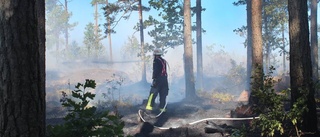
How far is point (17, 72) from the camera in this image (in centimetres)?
313

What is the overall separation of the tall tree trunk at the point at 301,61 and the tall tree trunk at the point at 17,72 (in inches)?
197

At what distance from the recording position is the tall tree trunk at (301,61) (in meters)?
6.05

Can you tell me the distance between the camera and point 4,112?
10.2 feet

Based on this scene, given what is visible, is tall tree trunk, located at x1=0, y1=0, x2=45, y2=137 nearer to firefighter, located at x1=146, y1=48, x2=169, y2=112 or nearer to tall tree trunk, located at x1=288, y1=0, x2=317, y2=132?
tall tree trunk, located at x1=288, y1=0, x2=317, y2=132

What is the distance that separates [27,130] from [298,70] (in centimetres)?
524

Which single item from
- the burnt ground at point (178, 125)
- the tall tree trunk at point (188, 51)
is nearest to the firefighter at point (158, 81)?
the burnt ground at point (178, 125)

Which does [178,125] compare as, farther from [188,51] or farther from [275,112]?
[188,51]

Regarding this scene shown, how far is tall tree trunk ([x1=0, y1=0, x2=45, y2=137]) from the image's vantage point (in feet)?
10.2

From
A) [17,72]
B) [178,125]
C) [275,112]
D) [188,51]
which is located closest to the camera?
[17,72]

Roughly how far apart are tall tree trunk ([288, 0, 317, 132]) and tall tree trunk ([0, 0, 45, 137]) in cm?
501

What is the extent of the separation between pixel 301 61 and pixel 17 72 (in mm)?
5339

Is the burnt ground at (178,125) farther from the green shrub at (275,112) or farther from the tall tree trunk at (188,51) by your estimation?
the tall tree trunk at (188,51)

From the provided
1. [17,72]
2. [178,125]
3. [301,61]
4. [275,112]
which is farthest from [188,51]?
[17,72]

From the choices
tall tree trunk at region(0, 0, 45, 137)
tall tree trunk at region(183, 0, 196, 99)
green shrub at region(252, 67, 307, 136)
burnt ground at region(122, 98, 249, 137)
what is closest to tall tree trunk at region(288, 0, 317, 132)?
green shrub at region(252, 67, 307, 136)
